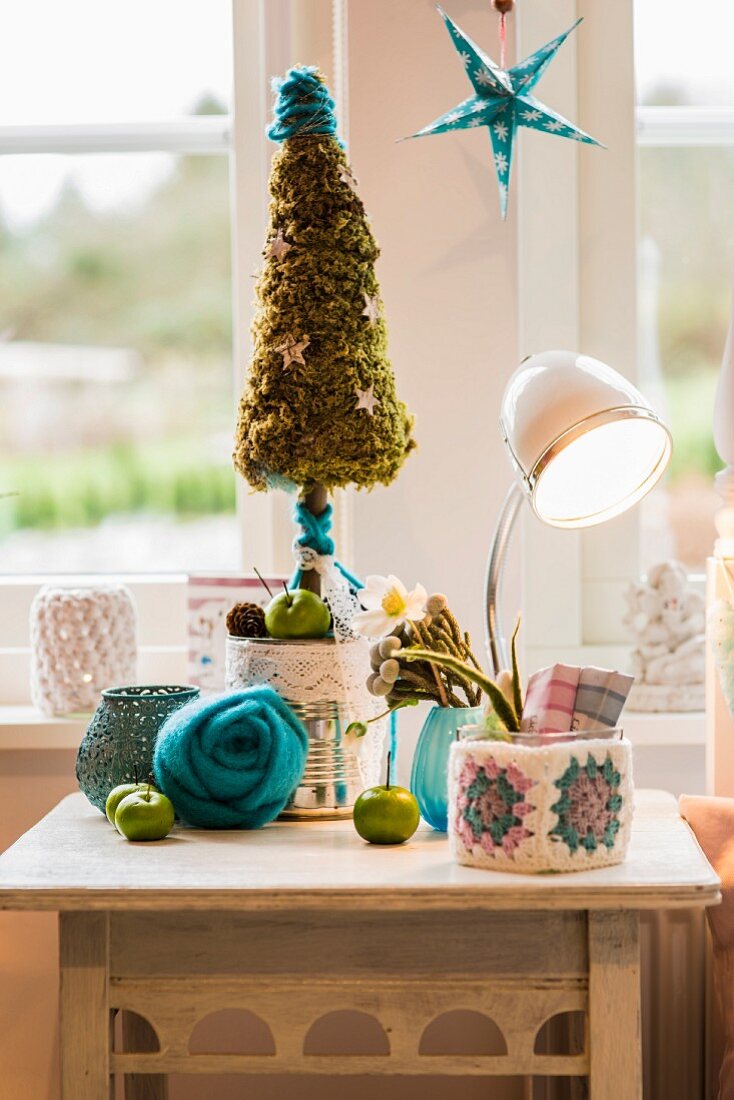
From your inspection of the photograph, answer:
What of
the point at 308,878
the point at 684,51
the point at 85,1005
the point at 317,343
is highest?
the point at 684,51

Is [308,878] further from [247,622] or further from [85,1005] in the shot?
[247,622]

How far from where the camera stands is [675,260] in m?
1.68

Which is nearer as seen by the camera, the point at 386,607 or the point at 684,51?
the point at 386,607

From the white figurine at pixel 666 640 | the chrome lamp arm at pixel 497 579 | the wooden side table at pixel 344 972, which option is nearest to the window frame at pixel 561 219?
the white figurine at pixel 666 640

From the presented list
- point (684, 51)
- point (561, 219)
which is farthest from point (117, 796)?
point (684, 51)

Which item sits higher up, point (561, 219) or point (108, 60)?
point (108, 60)

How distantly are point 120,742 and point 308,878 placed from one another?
287 millimetres

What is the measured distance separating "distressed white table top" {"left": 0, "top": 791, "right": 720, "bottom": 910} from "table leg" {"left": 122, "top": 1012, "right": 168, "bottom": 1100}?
1.15ft

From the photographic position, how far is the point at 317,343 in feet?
3.94

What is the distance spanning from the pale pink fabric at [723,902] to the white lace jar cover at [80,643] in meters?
0.71

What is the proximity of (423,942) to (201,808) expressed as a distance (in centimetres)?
25

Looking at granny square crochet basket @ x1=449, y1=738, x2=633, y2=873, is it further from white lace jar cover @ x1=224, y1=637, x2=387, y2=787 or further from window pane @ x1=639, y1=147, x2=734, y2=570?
window pane @ x1=639, y1=147, x2=734, y2=570

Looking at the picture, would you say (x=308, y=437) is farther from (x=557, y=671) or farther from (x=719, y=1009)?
(x=719, y=1009)

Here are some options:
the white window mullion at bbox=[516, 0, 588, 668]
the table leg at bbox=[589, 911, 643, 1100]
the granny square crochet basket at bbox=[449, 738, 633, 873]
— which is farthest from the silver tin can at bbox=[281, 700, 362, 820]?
the white window mullion at bbox=[516, 0, 588, 668]
